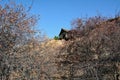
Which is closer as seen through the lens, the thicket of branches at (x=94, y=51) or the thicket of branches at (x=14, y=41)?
the thicket of branches at (x=14, y=41)

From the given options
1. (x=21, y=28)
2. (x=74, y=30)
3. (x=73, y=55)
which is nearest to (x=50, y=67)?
(x=73, y=55)

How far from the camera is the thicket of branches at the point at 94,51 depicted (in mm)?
15266

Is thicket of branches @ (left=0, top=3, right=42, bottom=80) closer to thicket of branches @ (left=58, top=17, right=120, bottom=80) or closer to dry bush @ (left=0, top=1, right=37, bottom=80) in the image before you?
dry bush @ (left=0, top=1, right=37, bottom=80)

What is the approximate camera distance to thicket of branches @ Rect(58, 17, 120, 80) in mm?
15266

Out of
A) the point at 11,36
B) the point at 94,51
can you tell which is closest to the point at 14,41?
the point at 11,36

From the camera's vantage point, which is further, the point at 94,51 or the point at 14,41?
the point at 94,51

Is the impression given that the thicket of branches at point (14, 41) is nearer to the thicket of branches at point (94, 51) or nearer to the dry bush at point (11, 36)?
the dry bush at point (11, 36)

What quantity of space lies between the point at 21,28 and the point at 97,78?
7.15m

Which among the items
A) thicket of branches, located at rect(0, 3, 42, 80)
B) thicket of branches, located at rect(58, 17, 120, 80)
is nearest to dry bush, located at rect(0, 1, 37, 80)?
thicket of branches, located at rect(0, 3, 42, 80)

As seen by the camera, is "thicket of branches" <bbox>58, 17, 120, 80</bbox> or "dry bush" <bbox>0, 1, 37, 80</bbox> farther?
"thicket of branches" <bbox>58, 17, 120, 80</bbox>

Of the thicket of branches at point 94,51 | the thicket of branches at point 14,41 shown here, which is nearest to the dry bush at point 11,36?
the thicket of branches at point 14,41

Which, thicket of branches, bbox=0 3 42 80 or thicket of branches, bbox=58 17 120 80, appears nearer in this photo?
thicket of branches, bbox=0 3 42 80

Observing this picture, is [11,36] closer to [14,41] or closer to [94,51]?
[14,41]

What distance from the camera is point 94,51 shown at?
1558 cm
